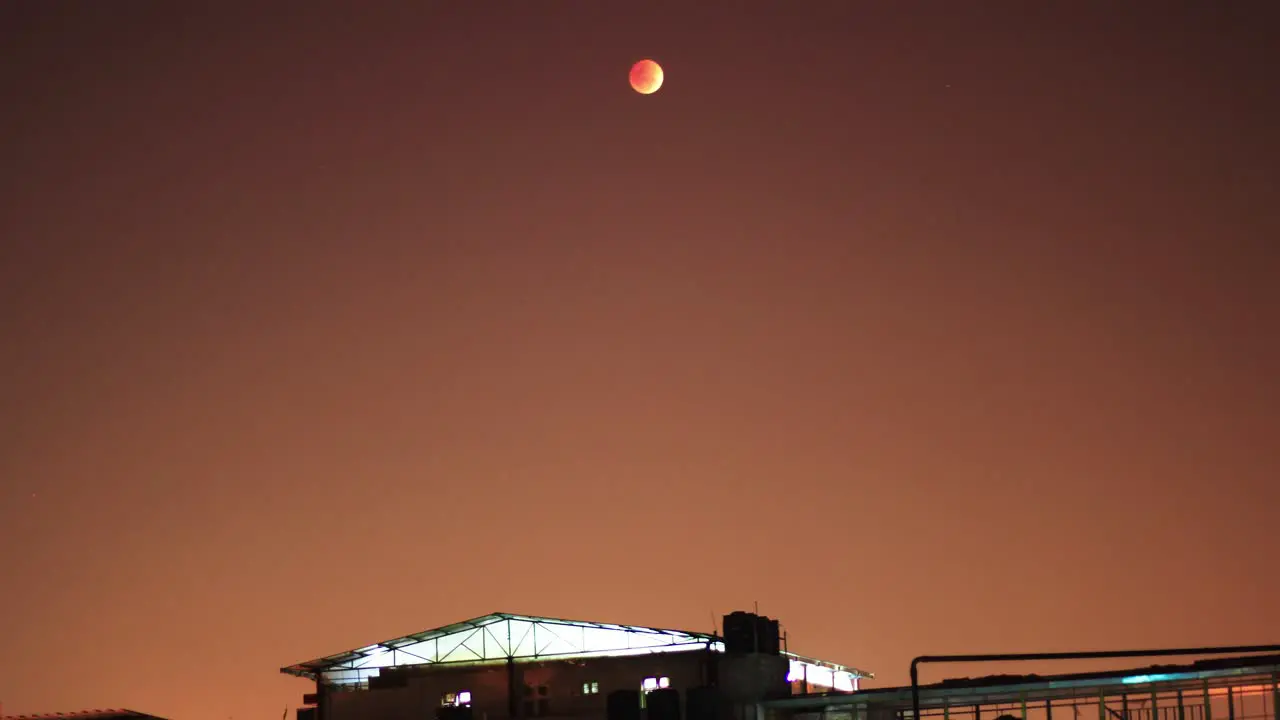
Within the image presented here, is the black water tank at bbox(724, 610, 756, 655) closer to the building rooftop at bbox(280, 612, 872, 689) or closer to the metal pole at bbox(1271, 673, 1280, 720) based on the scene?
the building rooftop at bbox(280, 612, 872, 689)

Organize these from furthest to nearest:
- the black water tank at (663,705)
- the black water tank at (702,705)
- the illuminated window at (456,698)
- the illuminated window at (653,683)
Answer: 1. the illuminated window at (456,698)
2. the illuminated window at (653,683)
3. the black water tank at (702,705)
4. the black water tank at (663,705)

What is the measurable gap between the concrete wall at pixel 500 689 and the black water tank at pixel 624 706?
1469 centimetres

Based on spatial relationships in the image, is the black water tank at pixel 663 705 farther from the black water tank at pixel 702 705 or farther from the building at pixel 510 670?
the building at pixel 510 670

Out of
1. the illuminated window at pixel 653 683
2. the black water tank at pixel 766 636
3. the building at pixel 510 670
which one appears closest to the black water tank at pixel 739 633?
the black water tank at pixel 766 636

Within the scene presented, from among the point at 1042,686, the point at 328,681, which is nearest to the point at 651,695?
the point at 1042,686

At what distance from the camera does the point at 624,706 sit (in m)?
53.7

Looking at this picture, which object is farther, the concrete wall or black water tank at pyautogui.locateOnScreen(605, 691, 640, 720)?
the concrete wall

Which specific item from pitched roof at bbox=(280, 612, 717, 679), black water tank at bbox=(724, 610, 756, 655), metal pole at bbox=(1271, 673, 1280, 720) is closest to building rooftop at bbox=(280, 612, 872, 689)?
pitched roof at bbox=(280, 612, 717, 679)

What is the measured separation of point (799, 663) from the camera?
72.4m

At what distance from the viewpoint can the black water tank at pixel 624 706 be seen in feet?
176

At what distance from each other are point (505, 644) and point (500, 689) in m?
2.92

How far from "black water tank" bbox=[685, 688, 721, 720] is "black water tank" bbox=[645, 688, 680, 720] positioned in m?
0.90

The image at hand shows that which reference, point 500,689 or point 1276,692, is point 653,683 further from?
point 1276,692

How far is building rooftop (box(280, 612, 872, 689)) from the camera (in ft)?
225
